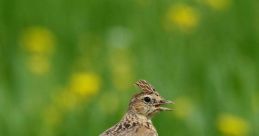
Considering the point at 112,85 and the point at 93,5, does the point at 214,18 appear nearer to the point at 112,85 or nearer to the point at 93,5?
the point at 93,5

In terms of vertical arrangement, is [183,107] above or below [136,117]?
below

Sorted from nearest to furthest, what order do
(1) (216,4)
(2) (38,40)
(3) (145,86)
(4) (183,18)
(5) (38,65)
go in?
(3) (145,86) < (5) (38,65) < (2) (38,40) < (4) (183,18) < (1) (216,4)

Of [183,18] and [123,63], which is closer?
[123,63]

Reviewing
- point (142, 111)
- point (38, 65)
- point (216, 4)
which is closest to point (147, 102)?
point (142, 111)

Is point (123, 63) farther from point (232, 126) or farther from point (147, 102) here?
point (147, 102)

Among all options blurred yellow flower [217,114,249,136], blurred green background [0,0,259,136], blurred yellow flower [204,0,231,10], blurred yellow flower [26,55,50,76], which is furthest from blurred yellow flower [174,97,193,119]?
Result: blurred yellow flower [204,0,231,10]

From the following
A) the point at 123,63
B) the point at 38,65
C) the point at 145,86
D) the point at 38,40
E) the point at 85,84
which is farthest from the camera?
the point at 38,40

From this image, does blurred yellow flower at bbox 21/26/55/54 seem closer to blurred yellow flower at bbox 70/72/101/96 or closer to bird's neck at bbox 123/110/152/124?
blurred yellow flower at bbox 70/72/101/96

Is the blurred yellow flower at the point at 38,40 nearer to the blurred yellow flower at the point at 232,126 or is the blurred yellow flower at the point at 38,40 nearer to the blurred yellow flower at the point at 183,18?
the blurred yellow flower at the point at 183,18
